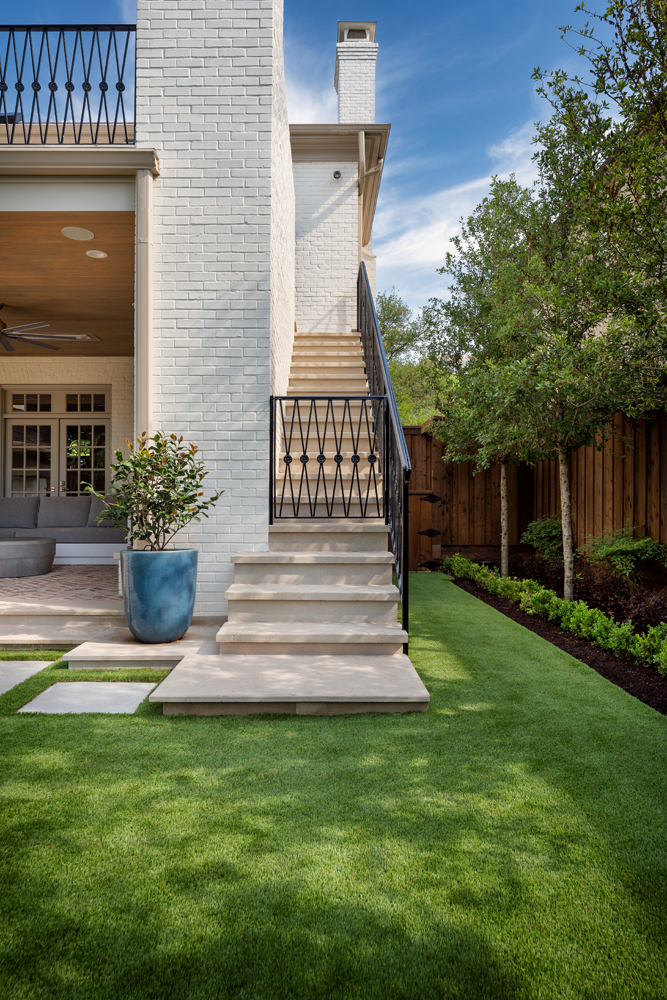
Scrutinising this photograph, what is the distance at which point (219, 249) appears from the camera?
4039 mm

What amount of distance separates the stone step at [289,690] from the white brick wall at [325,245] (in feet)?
19.4

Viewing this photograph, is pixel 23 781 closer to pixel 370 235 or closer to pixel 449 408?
pixel 449 408

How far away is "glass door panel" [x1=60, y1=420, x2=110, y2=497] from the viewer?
A: 8570mm

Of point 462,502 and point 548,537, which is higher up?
point 462,502

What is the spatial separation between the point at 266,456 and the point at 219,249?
156cm

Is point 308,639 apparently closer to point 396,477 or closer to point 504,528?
point 396,477

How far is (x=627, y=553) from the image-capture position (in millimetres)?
4473

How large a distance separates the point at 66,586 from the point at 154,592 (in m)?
2.29

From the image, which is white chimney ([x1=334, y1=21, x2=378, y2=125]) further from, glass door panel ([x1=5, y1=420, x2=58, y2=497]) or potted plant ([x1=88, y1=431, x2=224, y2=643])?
potted plant ([x1=88, y1=431, x2=224, y2=643])

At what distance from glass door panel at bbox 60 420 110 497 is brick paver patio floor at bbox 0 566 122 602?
7.65 feet

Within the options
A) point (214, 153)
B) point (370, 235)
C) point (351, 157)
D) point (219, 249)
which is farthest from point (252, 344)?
point (370, 235)

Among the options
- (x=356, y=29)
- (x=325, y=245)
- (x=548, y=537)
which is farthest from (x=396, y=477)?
(x=356, y=29)

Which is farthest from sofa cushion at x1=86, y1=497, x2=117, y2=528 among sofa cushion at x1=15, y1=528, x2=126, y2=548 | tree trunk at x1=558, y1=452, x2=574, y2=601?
tree trunk at x1=558, y1=452, x2=574, y2=601

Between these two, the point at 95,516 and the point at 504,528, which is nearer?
the point at 504,528
